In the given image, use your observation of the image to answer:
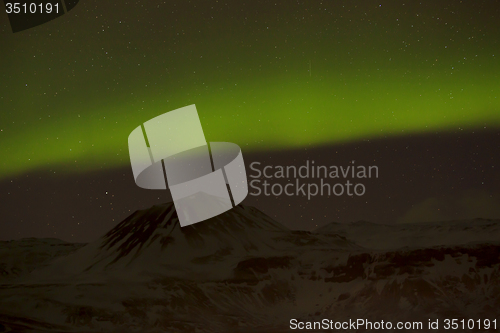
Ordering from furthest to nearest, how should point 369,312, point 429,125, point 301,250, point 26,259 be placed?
point 301,250 → point 26,259 → point 429,125 → point 369,312

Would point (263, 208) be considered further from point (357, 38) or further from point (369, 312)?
point (357, 38)

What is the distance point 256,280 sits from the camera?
6.82 meters

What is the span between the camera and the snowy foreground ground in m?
6.16

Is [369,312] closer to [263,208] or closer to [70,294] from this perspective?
[263,208]

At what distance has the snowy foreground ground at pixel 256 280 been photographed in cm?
616

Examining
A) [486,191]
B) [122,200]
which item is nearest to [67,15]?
[122,200]

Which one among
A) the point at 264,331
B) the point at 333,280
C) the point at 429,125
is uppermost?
the point at 429,125

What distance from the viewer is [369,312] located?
5.73m

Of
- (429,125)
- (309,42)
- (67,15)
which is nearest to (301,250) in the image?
(429,125)

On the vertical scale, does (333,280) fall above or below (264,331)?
above

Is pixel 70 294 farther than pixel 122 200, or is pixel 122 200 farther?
pixel 70 294

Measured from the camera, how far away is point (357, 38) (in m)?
6.28

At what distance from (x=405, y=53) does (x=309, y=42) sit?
139 cm

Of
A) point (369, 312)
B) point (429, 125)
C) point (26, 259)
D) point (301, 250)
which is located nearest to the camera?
point (369, 312)
